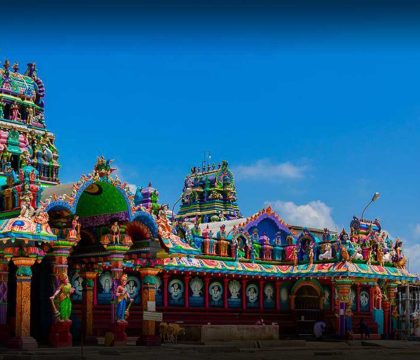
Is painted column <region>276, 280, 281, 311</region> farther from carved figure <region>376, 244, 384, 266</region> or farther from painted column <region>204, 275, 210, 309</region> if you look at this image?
carved figure <region>376, 244, 384, 266</region>

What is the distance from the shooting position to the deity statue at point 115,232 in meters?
30.7

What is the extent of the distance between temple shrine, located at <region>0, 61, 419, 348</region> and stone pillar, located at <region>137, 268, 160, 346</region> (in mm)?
40

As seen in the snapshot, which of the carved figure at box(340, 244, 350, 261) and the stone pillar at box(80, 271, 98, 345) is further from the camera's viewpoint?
the carved figure at box(340, 244, 350, 261)

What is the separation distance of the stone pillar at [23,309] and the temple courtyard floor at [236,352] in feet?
1.50

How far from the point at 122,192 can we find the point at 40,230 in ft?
13.6

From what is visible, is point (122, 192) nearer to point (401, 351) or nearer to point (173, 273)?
point (173, 273)

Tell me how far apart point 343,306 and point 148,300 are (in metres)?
14.8

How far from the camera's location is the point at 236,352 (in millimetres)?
30797

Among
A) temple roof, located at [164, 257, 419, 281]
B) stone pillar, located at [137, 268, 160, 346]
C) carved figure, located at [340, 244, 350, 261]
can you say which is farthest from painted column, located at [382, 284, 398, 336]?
stone pillar, located at [137, 268, 160, 346]

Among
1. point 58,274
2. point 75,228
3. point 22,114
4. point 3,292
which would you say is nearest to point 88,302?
point 58,274

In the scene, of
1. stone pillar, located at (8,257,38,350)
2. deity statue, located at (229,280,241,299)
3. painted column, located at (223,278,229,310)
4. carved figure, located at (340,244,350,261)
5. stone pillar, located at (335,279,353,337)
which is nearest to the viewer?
stone pillar, located at (8,257,38,350)

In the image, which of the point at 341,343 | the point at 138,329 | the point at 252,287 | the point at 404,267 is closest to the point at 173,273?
the point at 138,329

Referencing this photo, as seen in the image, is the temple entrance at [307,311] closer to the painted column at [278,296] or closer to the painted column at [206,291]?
the painted column at [278,296]

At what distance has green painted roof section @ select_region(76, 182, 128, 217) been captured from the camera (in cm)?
3025
